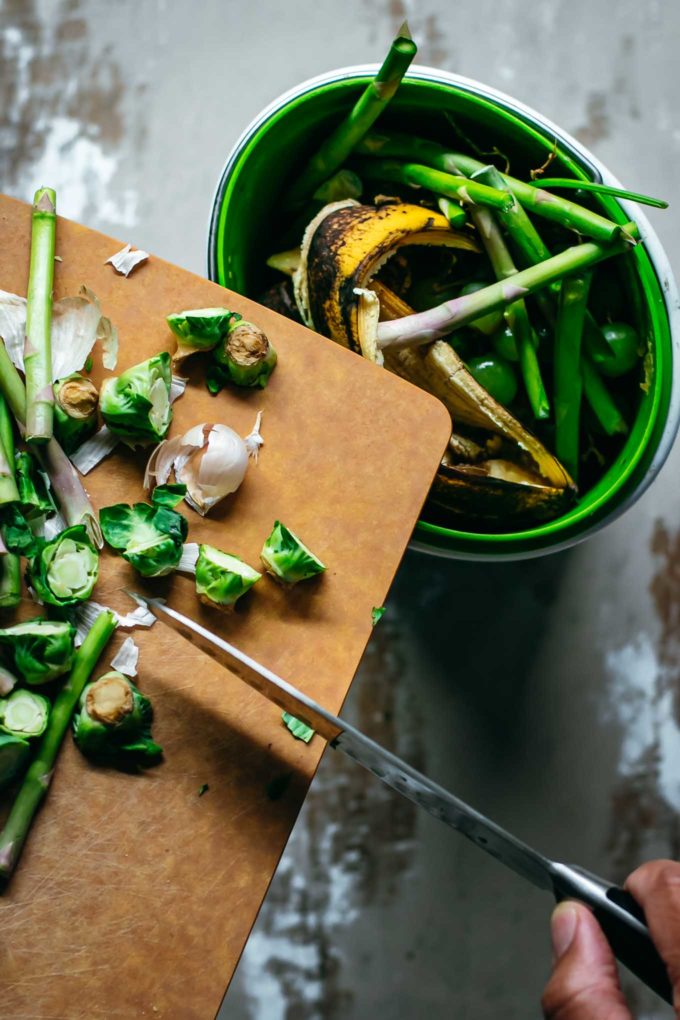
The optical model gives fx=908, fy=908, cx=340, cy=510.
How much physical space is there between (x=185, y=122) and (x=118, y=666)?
830 millimetres

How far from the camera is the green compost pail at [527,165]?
0.95 meters

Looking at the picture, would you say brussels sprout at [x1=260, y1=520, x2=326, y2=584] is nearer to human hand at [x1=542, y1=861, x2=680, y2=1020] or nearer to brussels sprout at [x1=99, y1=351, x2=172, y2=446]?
brussels sprout at [x1=99, y1=351, x2=172, y2=446]

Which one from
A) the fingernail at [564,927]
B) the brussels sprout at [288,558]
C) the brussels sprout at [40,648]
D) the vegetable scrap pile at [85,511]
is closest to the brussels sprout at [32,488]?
the vegetable scrap pile at [85,511]

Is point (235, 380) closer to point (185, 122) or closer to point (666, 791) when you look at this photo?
point (185, 122)

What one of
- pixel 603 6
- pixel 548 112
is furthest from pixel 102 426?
pixel 603 6

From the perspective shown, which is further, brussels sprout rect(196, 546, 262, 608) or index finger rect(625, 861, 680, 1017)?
brussels sprout rect(196, 546, 262, 608)

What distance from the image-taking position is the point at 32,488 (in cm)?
83

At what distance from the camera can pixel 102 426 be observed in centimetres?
87

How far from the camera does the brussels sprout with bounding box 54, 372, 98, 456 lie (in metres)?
0.84

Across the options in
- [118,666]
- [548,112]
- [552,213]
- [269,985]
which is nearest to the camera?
[118,666]

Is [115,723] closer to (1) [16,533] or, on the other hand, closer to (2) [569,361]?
(1) [16,533]

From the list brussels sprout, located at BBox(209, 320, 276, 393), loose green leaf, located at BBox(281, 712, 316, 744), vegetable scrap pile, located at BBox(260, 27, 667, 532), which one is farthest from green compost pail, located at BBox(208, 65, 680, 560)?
loose green leaf, located at BBox(281, 712, 316, 744)

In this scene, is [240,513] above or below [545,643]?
above

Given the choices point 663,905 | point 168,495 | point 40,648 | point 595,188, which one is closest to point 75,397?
point 168,495
